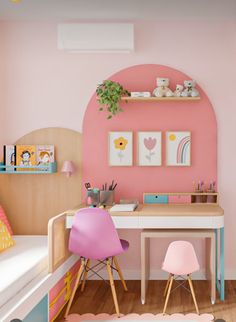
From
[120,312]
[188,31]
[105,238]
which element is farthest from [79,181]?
[188,31]

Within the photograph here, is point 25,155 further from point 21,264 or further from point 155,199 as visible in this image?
point 21,264

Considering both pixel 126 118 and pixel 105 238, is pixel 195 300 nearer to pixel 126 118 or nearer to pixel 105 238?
pixel 105 238

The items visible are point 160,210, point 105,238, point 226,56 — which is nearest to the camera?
point 105,238

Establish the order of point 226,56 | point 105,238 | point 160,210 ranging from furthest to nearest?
point 226,56
point 160,210
point 105,238

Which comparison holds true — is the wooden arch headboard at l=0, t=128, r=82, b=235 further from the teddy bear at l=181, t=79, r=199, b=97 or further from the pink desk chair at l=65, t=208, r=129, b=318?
the teddy bear at l=181, t=79, r=199, b=97

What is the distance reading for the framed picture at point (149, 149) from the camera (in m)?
4.40

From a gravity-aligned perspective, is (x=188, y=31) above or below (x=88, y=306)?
above

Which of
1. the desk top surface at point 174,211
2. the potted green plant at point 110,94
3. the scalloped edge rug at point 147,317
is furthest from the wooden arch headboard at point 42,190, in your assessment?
the scalloped edge rug at point 147,317

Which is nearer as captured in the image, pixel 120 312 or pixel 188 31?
pixel 120 312

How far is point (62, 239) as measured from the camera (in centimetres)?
371

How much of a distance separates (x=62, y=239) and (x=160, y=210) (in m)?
0.86

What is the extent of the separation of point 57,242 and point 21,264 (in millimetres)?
417

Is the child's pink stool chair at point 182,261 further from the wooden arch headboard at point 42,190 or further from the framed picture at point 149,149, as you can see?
the wooden arch headboard at point 42,190

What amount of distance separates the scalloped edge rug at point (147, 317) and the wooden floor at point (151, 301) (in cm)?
7
